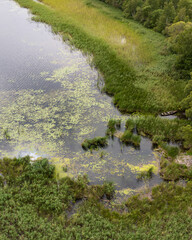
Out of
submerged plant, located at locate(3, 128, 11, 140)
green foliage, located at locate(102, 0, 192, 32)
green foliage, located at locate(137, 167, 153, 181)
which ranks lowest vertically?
submerged plant, located at locate(3, 128, 11, 140)

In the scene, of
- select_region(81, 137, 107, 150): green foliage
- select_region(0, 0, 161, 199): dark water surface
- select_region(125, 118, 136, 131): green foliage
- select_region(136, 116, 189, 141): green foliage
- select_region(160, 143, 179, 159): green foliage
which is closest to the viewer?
select_region(0, 0, 161, 199): dark water surface

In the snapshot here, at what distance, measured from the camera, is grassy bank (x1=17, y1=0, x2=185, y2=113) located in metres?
16.5

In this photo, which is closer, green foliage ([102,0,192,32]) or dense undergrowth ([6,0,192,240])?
dense undergrowth ([6,0,192,240])

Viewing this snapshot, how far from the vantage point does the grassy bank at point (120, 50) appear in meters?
16.5

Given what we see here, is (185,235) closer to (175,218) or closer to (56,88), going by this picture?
(175,218)

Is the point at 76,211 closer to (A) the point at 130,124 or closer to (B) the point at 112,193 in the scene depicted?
(B) the point at 112,193

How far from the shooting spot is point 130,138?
13406mm

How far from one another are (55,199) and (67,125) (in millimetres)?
5258

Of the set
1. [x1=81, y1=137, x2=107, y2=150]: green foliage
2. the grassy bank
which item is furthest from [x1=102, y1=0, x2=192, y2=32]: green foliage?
[x1=81, y1=137, x2=107, y2=150]: green foliage

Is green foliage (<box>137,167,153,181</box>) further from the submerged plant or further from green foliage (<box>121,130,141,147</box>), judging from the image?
the submerged plant

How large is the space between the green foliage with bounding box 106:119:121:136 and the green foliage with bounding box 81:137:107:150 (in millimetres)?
691

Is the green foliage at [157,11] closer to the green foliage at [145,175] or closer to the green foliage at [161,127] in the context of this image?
the green foliage at [161,127]

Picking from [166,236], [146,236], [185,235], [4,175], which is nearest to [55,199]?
[4,175]

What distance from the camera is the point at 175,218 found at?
9.40 meters
